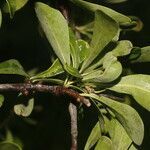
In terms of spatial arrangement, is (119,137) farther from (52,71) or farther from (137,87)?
(52,71)

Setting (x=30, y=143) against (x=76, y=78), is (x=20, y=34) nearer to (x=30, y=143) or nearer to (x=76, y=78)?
(x=30, y=143)

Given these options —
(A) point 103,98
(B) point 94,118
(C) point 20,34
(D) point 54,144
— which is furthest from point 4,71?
(C) point 20,34

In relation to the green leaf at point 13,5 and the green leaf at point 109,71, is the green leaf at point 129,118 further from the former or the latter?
the green leaf at point 13,5

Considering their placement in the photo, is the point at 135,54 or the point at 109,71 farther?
the point at 135,54

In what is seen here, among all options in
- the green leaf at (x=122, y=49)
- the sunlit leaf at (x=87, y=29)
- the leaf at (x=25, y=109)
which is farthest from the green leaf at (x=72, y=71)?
the sunlit leaf at (x=87, y=29)

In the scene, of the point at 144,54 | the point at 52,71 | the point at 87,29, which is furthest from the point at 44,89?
the point at 87,29

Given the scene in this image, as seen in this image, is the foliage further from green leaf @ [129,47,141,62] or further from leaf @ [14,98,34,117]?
leaf @ [14,98,34,117]

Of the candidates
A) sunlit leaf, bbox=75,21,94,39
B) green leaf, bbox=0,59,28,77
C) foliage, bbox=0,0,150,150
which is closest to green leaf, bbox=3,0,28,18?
foliage, bbox=0,0,150,150
